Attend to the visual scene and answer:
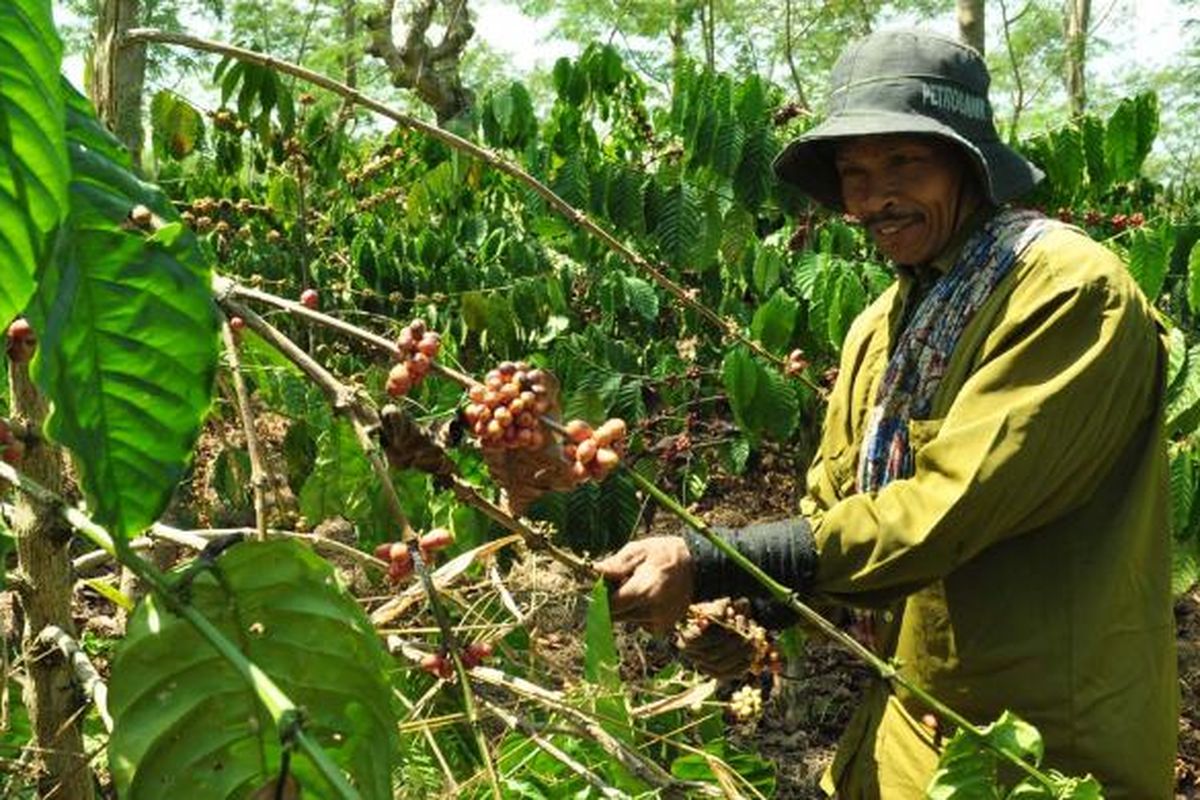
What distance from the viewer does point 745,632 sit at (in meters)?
1.79

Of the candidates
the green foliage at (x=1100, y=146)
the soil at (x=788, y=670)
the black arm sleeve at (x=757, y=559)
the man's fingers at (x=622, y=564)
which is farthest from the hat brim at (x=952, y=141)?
the green foliage at (x=1100, y=146)

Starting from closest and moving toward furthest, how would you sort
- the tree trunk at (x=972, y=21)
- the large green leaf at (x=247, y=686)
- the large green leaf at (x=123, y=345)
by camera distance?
the large green leaf at (x=123, y=345), the large green leaf at (x=247, y=686), the tree trunk at (x=972, y=21)

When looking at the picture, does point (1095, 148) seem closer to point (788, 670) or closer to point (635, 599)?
point (788, 670)

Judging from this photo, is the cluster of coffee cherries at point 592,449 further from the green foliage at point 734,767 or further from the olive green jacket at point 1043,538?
the green foliage at point 734,767

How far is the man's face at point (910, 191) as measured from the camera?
1.85 metres

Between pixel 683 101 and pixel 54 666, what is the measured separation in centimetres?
268

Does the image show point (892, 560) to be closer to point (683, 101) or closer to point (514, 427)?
point (514, 427)

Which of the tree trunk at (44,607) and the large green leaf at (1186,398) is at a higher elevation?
the tree trunk at (44,607)

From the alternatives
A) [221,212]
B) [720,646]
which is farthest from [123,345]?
[221,212]

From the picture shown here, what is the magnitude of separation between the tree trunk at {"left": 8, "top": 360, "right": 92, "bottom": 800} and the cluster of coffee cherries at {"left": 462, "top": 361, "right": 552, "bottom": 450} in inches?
14.0

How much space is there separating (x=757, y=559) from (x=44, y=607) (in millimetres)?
839

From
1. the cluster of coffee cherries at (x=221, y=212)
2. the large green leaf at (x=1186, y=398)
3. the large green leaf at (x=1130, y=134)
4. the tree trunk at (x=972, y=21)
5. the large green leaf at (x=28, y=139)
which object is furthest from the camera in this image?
Result: the tree trunk at (x=972, y=21)

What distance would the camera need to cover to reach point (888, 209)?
1.87 m

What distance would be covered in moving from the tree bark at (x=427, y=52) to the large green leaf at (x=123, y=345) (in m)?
9.40
